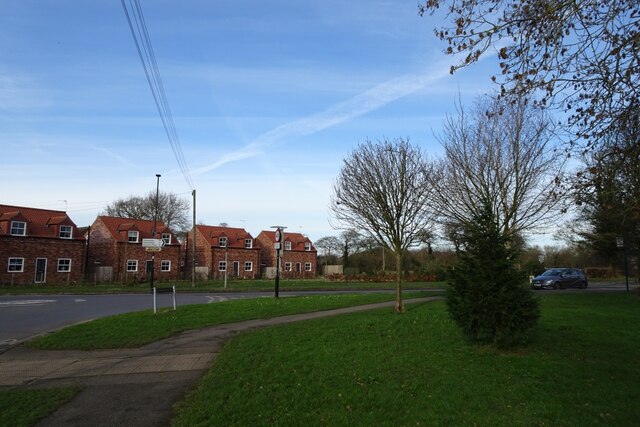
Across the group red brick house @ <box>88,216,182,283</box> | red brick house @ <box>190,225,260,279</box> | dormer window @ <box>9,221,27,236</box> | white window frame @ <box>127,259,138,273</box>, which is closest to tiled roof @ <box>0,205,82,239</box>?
dormer window @ <box>9,221,27,236</box>

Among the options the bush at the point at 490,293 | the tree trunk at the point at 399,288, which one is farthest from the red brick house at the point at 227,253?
the bush at the point at 490,293

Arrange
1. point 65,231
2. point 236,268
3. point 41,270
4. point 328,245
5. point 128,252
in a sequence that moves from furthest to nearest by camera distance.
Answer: point 328,245
point 236,268
point 128,252
point 65,231
point 41,270

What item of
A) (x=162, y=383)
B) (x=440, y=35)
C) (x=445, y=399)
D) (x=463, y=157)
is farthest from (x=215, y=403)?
(x=463, y=157)

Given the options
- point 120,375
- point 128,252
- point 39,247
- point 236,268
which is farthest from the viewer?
point 236,268

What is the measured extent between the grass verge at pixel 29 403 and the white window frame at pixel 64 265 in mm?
39776

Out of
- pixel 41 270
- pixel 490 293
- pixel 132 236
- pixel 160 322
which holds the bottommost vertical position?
pixel 160 322

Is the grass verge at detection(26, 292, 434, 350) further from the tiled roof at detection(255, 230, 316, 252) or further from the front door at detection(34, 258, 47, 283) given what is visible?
the tiled roof at detection(255, 230, 316, 252)

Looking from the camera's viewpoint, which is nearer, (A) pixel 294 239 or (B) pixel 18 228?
(B) pixel 18 228

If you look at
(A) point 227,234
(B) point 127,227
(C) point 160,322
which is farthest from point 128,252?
(C) point 160,322

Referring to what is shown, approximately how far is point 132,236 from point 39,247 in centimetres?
983

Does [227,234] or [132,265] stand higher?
[227,234]

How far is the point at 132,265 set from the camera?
158 feet

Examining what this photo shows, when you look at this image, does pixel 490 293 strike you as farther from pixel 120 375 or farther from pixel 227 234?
pixel 227 234

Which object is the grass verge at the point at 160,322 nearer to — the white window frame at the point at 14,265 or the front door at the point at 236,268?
the white window frame at the point at 14,265
